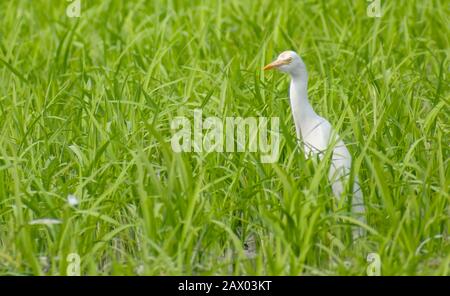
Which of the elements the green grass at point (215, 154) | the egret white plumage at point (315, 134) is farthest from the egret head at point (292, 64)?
the green grass at point (215, 154)

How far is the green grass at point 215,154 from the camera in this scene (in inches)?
183

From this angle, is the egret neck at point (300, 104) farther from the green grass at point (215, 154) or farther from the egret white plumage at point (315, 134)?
the green grass at point (215, 154)

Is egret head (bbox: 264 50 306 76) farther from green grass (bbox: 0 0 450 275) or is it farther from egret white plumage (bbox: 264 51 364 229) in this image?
green grass (bbox: 0 0 450 275)

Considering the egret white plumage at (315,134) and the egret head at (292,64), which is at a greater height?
the egret head at (292,64)

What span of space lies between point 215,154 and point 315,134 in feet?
Result: 1.57

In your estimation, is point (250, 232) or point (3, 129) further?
point (3, 129)

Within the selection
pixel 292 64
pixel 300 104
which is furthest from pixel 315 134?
pixel 292 64

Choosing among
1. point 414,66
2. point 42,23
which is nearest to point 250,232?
point 414,66

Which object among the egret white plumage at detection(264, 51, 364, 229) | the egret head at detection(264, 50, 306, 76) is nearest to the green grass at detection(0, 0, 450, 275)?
the egret white plumage at detection(264, 51, 364, 229)

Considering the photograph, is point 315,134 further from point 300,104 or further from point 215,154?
point 215,154

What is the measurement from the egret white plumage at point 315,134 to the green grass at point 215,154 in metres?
0.08

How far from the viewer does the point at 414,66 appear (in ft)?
22.9
